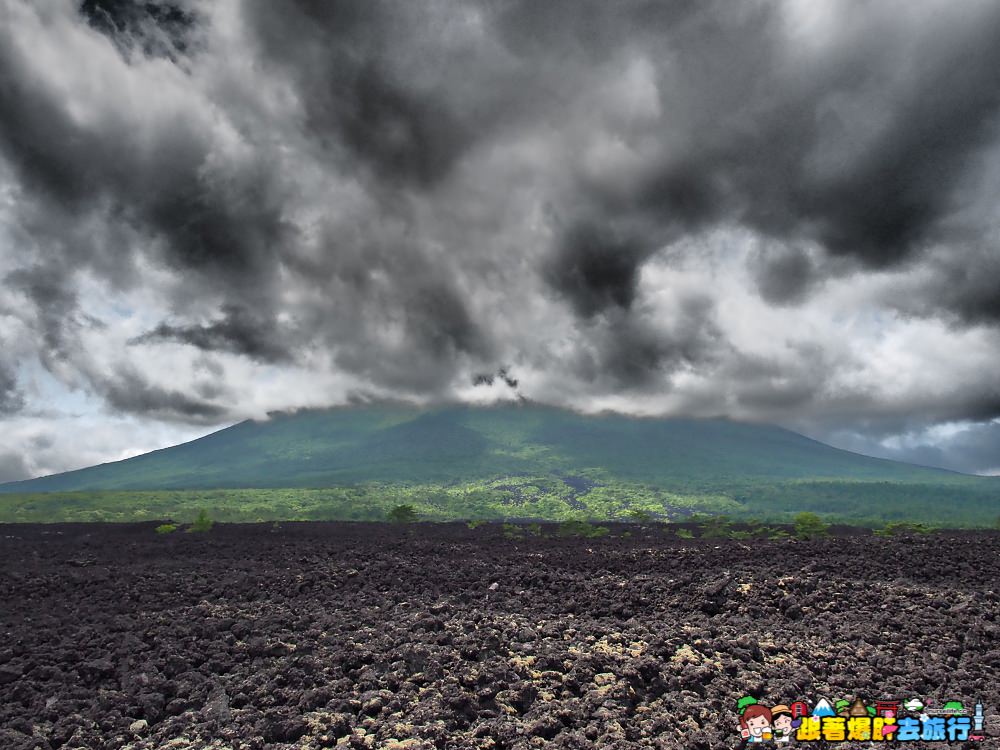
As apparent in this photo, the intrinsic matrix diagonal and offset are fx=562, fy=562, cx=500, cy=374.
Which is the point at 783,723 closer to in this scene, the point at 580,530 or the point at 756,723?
the point at 756,723

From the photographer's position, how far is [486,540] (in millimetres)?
22109

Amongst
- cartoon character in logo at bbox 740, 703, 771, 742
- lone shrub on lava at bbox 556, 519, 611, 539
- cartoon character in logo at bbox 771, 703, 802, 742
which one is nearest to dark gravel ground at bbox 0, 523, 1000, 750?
cartoon character in logo at bbox 740, 703, 771, 742

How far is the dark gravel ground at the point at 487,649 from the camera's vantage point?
661 centimetres

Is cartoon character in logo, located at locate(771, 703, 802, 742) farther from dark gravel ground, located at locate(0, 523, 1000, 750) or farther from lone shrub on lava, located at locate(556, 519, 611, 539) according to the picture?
lone shrub on lava, located at locate(556, 519, 611, 539)

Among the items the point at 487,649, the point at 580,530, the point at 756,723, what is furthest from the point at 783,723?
the point at 580,530

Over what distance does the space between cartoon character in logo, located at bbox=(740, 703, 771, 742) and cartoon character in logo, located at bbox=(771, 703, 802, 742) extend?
0.06m

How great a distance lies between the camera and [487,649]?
Result: 8391mm

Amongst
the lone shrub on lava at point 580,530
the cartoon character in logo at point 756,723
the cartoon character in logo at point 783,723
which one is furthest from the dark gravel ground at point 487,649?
the lone shrub on lava at point 580,530

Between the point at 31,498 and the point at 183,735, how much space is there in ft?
296

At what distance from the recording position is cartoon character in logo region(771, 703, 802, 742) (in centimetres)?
617

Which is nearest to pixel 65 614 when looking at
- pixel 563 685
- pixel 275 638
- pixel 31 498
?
pixel 275 638

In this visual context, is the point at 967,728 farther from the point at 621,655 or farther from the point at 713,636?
the point at 621,655

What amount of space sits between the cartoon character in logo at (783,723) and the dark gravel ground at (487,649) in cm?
40

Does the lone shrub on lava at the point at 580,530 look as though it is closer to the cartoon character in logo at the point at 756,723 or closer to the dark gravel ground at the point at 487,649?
the dark gravel ground at the point at 487,649
